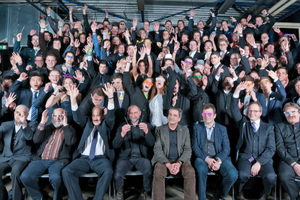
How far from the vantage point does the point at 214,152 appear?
3246 mm

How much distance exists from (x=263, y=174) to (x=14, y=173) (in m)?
3.17

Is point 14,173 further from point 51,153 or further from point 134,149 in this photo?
point 134,149

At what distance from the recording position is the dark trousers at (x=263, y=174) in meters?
2.95

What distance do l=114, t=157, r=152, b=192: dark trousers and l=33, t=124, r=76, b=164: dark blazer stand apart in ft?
2.33

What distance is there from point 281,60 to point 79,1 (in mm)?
6677

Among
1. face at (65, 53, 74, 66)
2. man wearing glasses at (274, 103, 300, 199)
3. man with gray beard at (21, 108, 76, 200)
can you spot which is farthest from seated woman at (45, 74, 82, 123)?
man wearing glasses at (274, 103, 300, 199)

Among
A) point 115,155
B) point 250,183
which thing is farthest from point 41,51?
point 250,183

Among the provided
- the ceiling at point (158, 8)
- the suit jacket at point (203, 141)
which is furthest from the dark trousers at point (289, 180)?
the ceiling at point (158, 8)

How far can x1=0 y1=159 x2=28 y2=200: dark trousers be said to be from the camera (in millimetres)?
2943

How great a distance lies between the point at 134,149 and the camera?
10.8 ft

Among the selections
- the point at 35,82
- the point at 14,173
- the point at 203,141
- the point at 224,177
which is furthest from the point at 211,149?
the point at 35,82

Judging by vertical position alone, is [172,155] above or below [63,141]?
below

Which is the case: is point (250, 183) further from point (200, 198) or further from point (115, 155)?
point (115, 155)

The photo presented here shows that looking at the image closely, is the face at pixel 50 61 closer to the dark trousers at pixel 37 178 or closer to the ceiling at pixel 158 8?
the dark trousers at pixel 37 178
